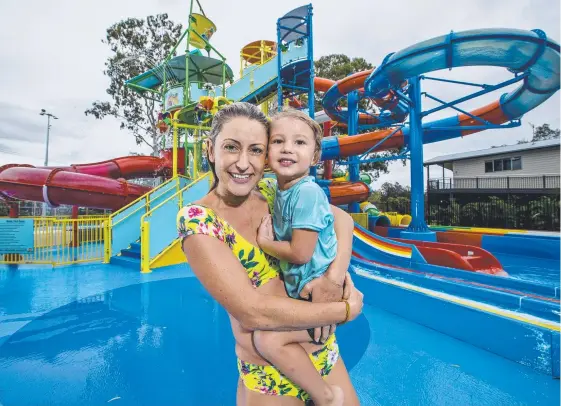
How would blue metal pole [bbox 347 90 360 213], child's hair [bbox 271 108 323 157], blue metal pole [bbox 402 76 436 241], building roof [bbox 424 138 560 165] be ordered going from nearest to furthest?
child's hair [bbox 271 108 323 157]
blue metal pole [bbox 402 76 436 241]
blue metal pole [bbox 347 90 360 213]
building roof [bbox 424 138 560 165]

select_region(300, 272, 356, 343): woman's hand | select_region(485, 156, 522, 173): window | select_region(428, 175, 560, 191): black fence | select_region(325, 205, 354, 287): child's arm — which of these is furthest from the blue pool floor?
select_region(485, 156, 522, 173): window

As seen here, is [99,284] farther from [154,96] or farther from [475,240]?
[154,96]

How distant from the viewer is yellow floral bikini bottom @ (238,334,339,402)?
1.21m

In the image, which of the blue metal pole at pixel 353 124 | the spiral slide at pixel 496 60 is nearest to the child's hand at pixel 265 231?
the spiral slide at pixel 496 60

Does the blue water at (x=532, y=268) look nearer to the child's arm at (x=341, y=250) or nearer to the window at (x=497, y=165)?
the child's arm at (x=341, y=250)

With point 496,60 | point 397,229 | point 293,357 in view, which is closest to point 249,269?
point 293,357

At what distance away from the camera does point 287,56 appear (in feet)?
36.2

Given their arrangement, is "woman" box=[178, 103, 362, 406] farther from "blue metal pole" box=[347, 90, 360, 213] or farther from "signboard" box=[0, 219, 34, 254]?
"blue metal pole" box=[347, 90, 360, 213]

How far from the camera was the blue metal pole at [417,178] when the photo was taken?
23.8 feet

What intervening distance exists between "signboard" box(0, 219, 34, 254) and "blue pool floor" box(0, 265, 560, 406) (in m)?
3.31

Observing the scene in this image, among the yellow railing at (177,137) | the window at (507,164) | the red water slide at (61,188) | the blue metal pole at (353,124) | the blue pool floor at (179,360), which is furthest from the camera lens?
the window at (507,164)

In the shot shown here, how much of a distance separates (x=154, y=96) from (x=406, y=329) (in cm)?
2402

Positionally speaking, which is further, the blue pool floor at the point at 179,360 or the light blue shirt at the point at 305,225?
the blue pool floor at the point at 179,360

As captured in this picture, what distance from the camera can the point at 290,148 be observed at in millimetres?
1286
